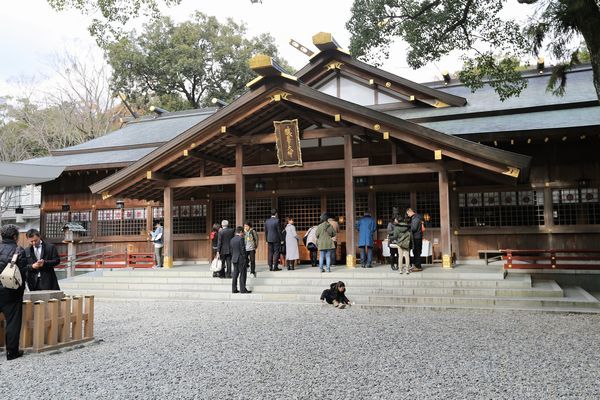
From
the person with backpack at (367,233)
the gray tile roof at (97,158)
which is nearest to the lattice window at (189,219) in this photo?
the gray tile roof at (97,158)

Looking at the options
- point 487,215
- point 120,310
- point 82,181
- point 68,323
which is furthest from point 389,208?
point 82,181

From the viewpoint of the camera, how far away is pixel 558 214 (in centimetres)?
1249

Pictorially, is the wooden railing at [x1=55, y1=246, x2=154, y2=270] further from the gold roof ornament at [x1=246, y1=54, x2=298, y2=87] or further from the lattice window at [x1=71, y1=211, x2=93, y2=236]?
the gold roof ornament at [x1=246, y1=54, x2=298, y2=87]

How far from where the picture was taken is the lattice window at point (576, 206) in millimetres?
12188

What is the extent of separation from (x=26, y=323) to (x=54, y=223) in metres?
13.5

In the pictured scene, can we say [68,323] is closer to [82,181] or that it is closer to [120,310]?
[120,310]

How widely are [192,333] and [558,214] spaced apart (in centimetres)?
996

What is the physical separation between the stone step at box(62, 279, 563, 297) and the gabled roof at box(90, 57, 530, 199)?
7.98ft

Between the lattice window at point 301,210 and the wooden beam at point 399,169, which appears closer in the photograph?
the wooden beam at point 399,169

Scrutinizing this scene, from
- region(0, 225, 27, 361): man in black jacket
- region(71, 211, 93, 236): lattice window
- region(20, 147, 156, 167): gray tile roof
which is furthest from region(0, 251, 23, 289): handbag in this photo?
region(71, 211, 93, 236): lattice window

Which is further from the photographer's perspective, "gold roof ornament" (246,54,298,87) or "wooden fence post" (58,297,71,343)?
"gold roof ornament" (246,54,298,87)

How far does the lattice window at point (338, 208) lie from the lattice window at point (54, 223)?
403 inches

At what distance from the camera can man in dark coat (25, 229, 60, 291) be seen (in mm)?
7047

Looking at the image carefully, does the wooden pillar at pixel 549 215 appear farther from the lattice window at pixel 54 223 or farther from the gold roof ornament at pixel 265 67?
the lattice window at pixel 54 223
